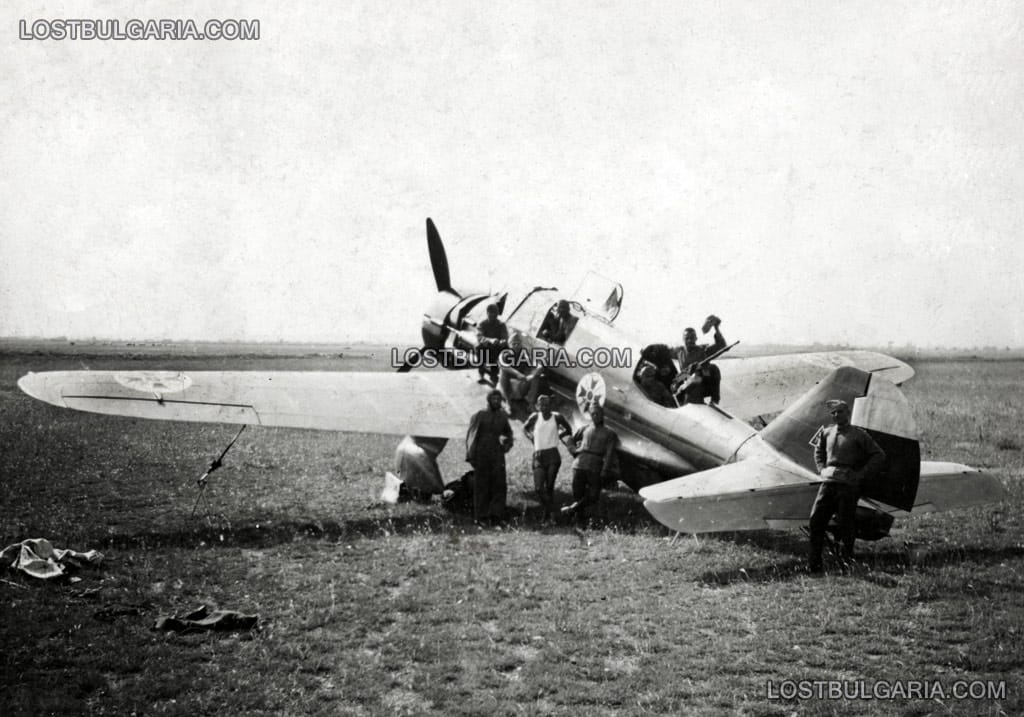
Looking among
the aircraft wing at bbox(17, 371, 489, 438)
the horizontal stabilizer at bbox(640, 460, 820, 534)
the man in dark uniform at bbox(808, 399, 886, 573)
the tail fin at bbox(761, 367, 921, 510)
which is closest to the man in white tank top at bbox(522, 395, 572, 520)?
the aircraft wing at bbox(17, 371, 489, 438)

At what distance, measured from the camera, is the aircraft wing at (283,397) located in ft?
26.4

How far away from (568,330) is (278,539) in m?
4.55

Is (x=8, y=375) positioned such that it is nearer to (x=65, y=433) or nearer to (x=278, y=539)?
(x=65, y=433)

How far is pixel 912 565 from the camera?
21.2 feet

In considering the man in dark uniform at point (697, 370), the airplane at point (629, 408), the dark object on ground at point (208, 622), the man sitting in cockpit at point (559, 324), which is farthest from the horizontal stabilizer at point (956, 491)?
the dark object on ground at point (208, 622)

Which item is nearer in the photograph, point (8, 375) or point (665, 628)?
point (665, 628)

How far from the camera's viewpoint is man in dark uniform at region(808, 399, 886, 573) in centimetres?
604

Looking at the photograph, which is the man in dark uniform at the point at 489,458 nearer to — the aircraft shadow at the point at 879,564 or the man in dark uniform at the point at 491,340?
the man in dark uniform at the point at 491,340

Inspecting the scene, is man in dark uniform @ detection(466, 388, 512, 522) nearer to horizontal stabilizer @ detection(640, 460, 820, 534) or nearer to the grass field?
the grass field

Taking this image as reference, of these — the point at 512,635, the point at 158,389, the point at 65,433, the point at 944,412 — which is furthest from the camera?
the point at 944,412

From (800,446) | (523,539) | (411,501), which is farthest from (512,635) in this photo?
(411,501)

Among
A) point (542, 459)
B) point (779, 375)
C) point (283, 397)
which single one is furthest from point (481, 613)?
point (779, 375)

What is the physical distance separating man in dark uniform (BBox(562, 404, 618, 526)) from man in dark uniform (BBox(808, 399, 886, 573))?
258cm

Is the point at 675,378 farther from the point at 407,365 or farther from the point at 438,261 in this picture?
the point at 438,261
